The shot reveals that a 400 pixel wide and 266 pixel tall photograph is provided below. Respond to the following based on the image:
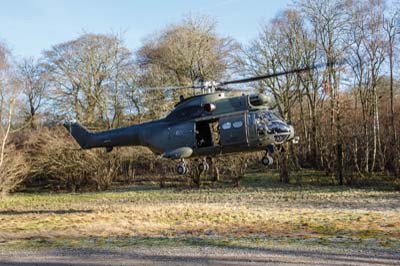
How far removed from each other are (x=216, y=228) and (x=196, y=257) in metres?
5.55

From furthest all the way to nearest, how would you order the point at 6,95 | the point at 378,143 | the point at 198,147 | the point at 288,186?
the point at 6,95, the point at 378,143, the point at 288,186, the point at 198,147

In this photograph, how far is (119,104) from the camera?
35438mm

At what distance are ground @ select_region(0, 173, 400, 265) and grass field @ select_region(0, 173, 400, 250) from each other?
3 centimetres

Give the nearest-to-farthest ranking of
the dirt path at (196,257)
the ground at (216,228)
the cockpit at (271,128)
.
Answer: the dirt path at (196,257) → the ground at (216,228) → the cockpit at (271,128)

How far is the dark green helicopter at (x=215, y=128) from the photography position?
Answer: 13.2 m

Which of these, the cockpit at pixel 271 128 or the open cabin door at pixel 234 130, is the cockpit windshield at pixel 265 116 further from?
the open cabin door at pixel 234 130

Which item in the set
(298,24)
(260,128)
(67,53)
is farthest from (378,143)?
(67,53)

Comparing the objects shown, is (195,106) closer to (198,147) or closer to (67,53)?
(198,147)

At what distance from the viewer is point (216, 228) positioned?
13.1m

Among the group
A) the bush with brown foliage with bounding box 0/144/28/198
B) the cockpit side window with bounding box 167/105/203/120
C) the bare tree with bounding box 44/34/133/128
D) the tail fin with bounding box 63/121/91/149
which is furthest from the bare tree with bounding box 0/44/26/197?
the cockpit side window with bounding box 167/105/203/120

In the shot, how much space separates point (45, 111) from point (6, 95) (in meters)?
6.41

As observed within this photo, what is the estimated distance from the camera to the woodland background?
28891 mm

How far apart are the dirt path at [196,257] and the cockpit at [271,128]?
5.42 m

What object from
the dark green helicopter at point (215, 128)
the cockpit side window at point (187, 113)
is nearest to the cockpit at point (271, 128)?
the dark green helicopter at point (215, 128)
